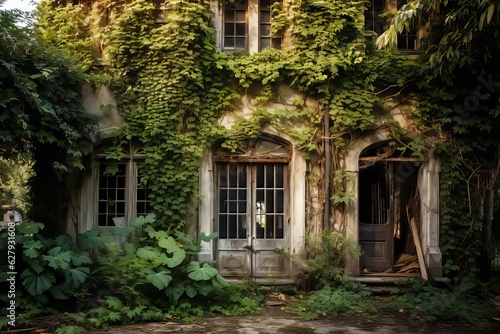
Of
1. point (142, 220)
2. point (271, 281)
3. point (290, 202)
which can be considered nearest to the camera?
point (142, 220)

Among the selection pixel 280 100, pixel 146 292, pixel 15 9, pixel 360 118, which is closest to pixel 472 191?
pixel 360 118

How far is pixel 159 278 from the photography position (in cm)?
720

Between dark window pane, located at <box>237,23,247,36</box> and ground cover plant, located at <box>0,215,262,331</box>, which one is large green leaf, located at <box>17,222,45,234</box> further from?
dark window pane, located at <box>237,23,247,36</box>

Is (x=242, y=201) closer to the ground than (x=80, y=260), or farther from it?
farther from it

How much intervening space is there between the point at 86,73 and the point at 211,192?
3.51 m

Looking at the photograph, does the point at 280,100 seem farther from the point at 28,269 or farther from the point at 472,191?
the point at 28,269

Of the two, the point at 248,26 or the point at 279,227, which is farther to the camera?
the point at 248,26

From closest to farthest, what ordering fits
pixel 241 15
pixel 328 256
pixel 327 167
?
pixel 328 256, pixel 327 167, pixel 241 15

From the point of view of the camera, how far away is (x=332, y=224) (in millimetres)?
9273

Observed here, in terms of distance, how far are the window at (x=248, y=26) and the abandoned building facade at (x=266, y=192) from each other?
0.07 feet

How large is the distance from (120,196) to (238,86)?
10.9ft

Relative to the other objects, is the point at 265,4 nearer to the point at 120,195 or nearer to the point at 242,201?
the point at 242,201

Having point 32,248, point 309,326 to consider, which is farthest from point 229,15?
point 309,326

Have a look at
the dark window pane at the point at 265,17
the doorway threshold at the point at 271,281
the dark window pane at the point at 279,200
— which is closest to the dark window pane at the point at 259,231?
the dark window pane at the point at 279,200
